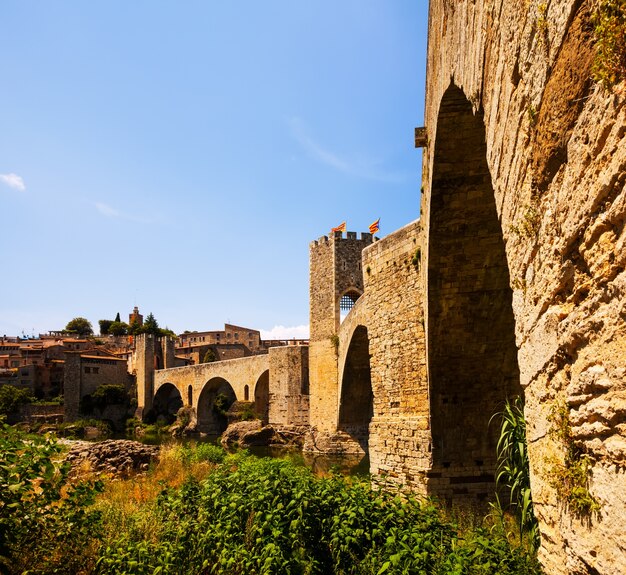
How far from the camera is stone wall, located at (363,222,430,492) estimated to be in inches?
370

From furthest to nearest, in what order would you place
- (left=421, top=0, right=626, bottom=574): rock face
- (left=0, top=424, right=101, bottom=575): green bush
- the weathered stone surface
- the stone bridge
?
1. the stone bridge
2. the weathered stone surface
3. (left=0, top=424, right=101, bottom=575): green bush
4. (left=421, top=0, right=626, bottom=574): rock face

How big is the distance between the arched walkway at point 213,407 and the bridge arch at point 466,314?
36044 millimetres

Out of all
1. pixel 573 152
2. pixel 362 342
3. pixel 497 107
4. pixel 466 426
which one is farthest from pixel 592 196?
pixel 362 342

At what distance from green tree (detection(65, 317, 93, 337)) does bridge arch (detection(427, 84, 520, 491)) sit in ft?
287

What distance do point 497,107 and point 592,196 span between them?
1.29 m

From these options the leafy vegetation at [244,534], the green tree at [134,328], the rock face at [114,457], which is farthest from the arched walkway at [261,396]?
the green tree at [134,328]

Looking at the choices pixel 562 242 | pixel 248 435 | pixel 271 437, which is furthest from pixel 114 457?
pixel 271 437

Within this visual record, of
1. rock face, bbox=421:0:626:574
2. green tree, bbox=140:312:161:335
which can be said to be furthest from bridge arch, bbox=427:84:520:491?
green tree, bbox=140:312:161:335

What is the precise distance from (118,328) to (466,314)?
269 feet

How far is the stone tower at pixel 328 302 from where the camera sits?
26.7 m

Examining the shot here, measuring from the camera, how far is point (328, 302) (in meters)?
27.5

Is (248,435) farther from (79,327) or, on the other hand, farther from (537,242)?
(79,327)

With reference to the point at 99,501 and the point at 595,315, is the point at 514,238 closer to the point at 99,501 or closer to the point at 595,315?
the point at 595,315

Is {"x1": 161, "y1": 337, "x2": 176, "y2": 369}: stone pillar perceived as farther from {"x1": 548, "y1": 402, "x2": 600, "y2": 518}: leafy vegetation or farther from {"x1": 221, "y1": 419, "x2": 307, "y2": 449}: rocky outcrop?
{"x1": 548, "y1": 402, "x2": 600, "y2": 518}: leafy vegetation
